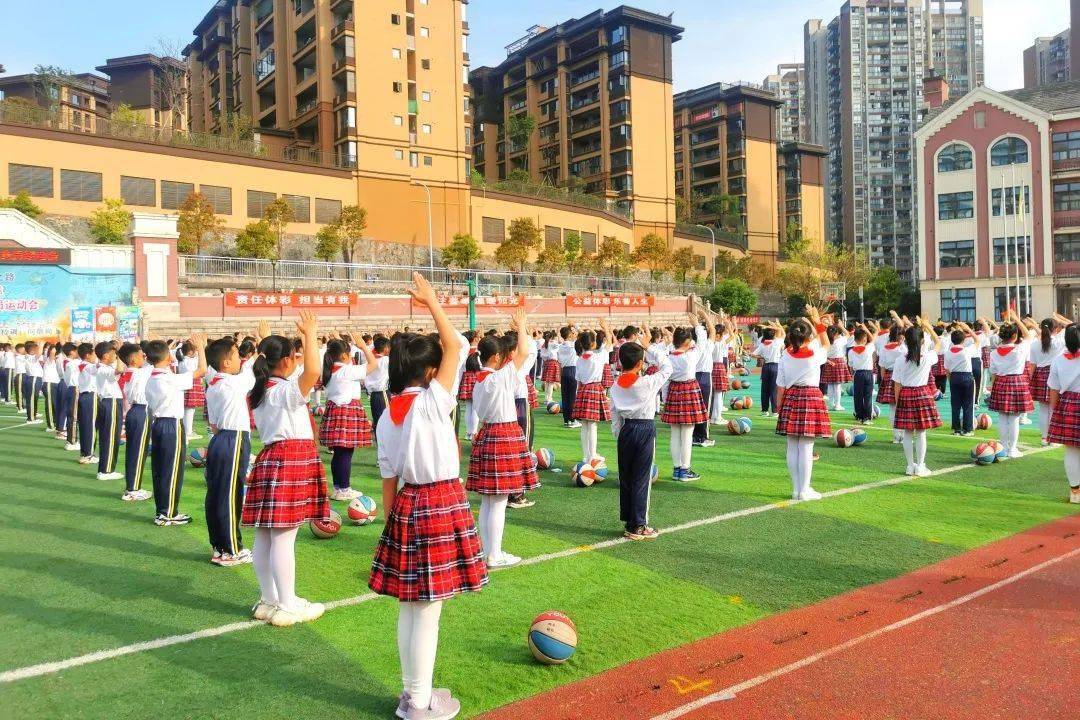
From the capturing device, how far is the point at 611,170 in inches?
2539

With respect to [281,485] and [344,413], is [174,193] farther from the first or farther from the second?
[281,485]

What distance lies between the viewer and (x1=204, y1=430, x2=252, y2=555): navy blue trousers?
20.7 ft

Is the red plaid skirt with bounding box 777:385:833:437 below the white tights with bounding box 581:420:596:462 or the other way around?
the other way around

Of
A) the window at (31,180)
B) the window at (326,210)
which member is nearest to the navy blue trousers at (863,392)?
the window at (326,210)

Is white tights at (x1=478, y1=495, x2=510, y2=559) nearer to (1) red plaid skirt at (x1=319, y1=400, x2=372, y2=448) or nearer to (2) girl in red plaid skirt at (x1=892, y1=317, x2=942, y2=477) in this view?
(1) red plaid skirt at (x1=319, y1=400, x2=372, y2=448)

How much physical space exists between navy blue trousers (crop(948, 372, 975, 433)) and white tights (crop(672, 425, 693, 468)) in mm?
5750

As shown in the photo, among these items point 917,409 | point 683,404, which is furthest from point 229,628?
point 917,409

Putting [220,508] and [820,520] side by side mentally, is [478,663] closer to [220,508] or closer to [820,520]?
[220,508]

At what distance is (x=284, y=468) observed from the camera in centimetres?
529

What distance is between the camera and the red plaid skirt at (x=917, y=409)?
30.7ft

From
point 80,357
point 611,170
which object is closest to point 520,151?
point 611,170

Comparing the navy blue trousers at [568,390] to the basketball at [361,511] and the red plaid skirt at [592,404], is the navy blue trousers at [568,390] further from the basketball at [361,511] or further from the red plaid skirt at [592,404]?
the basketball at [361,511]

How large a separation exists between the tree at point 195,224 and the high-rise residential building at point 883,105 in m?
78.4

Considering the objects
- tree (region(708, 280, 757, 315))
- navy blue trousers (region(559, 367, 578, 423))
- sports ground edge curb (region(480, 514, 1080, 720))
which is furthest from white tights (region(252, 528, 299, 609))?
tree (region(708, 280, 757, 315))
